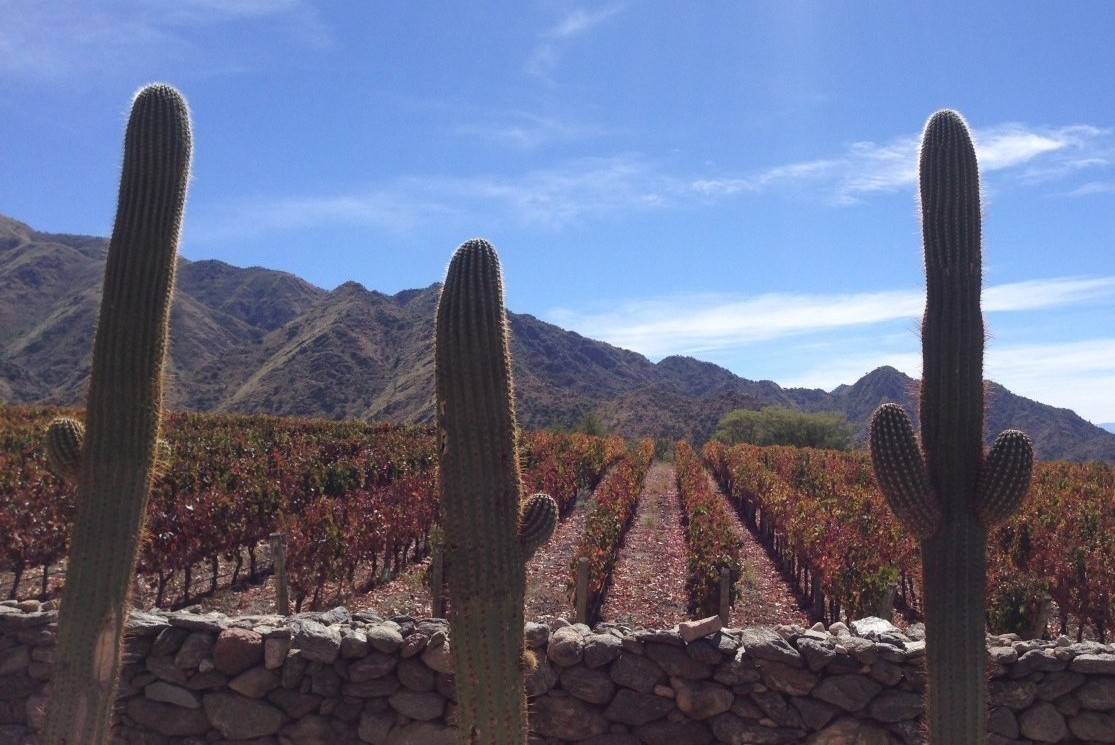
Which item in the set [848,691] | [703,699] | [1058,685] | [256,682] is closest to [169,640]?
[256,682]

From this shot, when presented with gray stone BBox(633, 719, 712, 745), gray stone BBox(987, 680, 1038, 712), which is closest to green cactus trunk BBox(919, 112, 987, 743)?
gray stone BBox(633, 719, 712, 745)

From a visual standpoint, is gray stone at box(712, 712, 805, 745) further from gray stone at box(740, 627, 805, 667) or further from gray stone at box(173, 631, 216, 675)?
gray stone at box(173, 631, 216, 675)

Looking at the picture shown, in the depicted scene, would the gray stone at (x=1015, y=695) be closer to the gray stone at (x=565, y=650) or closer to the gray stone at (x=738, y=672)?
the gray stone at (x=738, y=672)

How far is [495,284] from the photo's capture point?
366cm

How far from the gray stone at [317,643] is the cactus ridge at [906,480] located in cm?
472

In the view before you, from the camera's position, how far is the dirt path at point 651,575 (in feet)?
34.9

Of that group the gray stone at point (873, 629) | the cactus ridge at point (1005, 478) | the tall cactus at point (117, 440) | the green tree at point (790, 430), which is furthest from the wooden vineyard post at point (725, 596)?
the green tree at point (790, 430)

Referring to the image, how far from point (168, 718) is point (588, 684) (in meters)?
3.66

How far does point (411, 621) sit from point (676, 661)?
2.38 meters

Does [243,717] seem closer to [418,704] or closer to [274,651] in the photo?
[274,651]

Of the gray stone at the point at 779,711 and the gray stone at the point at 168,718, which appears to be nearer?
the gray stone at the point at 779,711

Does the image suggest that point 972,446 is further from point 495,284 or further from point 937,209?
point 495,284

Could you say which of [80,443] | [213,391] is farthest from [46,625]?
[213,391]

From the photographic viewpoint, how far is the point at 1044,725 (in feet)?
20.5
